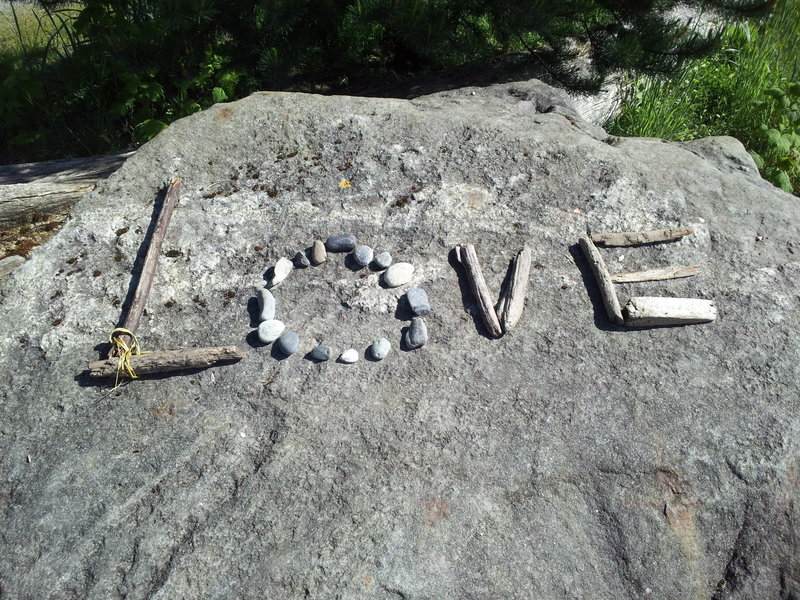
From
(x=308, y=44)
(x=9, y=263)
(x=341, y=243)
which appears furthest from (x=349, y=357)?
(x=308, y=44)

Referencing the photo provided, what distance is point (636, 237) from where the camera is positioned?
2.93 meters

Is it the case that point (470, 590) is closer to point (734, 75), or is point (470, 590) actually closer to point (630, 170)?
point (630, 170)

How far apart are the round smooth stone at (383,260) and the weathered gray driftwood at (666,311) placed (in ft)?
3.39

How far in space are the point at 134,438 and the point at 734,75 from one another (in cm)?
588

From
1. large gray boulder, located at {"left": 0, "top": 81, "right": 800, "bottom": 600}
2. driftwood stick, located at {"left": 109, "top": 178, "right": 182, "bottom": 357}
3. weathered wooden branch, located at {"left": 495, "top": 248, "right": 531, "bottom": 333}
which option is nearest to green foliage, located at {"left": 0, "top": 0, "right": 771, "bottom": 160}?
large gray boulder, located at {"left": 0, "top": 81, "right": 800, "bottom": 600}

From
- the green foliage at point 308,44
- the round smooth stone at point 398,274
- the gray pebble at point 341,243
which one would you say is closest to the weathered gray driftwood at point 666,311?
the round smooth stone at point 398,274

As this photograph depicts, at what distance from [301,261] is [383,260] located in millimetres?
369

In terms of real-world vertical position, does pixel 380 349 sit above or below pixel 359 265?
below

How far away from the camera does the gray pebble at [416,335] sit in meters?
2.61

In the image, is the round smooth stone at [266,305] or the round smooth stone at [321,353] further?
the round smooth stone at [266,305]

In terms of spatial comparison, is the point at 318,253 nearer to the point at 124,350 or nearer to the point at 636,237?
the point at 124,350

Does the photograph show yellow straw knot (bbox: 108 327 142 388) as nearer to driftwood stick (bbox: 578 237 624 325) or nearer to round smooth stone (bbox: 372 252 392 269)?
round smooth stone (bbox: 372 252 392 269)

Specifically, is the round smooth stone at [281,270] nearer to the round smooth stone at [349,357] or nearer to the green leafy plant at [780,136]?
the round smooth stone at [349,357]

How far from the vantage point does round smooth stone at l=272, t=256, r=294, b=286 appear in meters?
2.84
